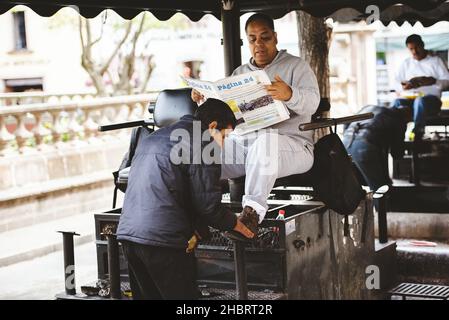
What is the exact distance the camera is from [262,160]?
6.00 m

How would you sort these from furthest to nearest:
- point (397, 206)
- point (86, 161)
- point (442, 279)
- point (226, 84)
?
point (86, 161) → point (397, 206) → point (442, 279) → point (226, 84)

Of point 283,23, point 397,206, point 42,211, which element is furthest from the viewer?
point 283,23

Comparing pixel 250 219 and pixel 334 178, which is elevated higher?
pixel 334 178

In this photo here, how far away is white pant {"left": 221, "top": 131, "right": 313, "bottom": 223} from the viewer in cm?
591

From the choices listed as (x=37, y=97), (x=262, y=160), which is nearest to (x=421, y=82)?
(x=262, y=160)

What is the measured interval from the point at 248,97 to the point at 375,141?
4770 millimetres

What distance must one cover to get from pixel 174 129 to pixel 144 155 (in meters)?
0.24

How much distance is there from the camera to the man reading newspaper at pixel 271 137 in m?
5.95

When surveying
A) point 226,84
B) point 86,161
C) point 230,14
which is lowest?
point 86,161

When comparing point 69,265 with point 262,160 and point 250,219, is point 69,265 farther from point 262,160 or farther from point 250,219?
point 262,160

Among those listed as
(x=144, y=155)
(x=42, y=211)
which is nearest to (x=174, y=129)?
(x=144, y=155)

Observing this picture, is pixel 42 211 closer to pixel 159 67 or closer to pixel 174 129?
pixel 174 129

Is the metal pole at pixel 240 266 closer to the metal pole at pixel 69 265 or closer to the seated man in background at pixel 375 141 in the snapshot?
the metal pole at pixel 69 265

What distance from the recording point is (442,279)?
8.70 metres
